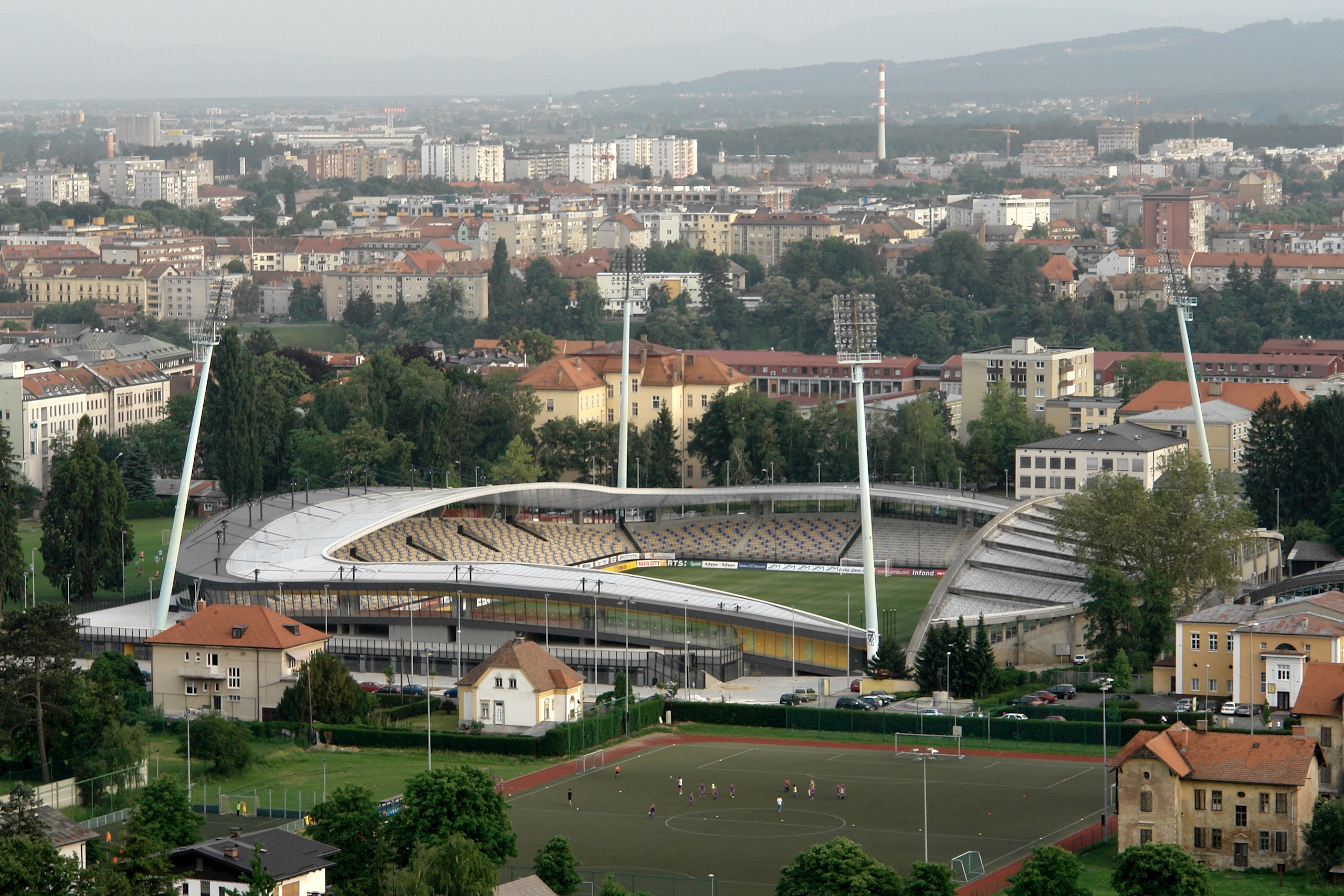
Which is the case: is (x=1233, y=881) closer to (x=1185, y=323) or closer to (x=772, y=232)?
(x=1185, y=323)

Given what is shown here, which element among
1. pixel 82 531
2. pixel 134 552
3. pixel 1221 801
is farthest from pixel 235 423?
pixel 1221 801

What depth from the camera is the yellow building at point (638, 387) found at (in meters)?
101

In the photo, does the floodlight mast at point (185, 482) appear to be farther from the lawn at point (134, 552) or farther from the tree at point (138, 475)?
the tree at point (138, 475)

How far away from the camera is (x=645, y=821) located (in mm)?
46969

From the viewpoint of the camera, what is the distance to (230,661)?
58094 mm

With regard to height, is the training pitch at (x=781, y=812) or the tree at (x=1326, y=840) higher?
the tree at (x=1326, y=840)

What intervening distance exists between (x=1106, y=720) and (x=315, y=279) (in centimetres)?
12934

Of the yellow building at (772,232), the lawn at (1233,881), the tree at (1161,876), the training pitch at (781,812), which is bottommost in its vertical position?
the training pitch at (781,812)

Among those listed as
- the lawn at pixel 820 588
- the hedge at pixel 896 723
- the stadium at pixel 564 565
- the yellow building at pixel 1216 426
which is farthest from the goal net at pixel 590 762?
the yellow building at pixel 1216 426

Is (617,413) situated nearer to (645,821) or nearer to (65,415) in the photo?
(65,415)

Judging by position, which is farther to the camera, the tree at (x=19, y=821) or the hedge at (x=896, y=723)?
the hedge at (x=896, y=723)

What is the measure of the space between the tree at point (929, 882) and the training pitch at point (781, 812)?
4.30m

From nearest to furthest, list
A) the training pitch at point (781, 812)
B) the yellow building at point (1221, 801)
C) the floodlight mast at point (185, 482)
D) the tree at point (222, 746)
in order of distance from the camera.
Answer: the yellow building at point (1221, 801) < the training pitch at point (781, 812) < the tree at point (222, 746) < the floodlight mast at point (185, 482)

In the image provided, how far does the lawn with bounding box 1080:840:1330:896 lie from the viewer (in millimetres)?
40844
